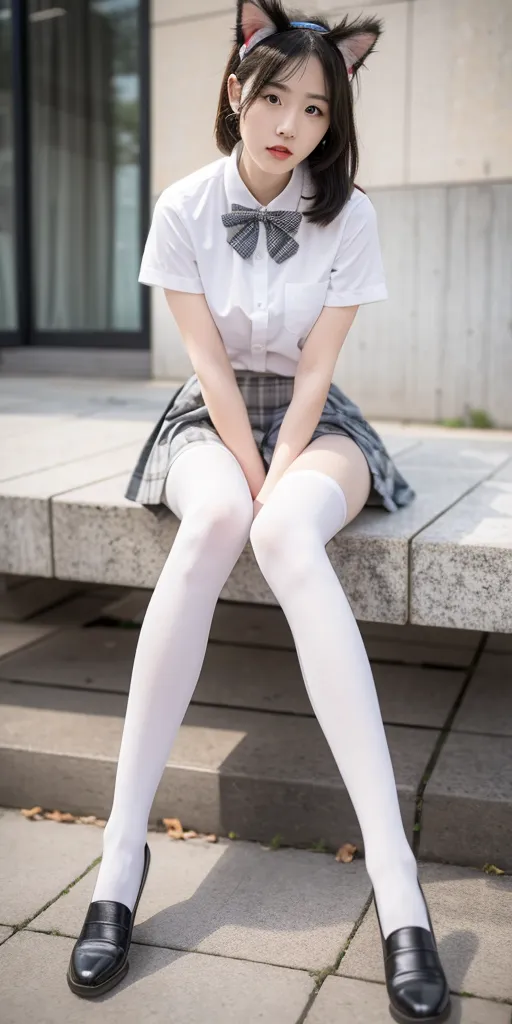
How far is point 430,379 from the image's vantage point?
554 cm

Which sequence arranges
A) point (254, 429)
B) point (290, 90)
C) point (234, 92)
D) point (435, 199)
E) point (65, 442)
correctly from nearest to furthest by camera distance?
point (290, 90), point (234, 92), point (254, 429), point (65, 442), point (435, 199)

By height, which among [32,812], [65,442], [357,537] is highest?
[357,537]

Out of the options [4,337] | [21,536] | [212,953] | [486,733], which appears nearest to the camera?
[212,953]

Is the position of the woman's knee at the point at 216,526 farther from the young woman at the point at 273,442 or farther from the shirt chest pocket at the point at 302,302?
the shirt chest pocket at the point at 302,302

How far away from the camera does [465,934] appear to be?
2.13 meters

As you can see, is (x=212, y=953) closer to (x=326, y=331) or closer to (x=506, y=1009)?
(x=506, y=1009)

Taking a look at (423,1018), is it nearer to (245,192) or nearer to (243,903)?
(243,903)

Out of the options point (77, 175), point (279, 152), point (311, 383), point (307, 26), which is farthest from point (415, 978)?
point (77, 175)

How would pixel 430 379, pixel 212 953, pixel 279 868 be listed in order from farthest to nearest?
pixel 430 379 < pixel 279 868 < pixel 212 953

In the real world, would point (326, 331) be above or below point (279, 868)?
above

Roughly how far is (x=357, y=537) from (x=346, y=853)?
761mm

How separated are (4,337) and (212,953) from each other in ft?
22.1

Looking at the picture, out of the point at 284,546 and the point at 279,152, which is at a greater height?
the point at 279,152

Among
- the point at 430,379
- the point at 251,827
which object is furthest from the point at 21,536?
the point at 430,379
